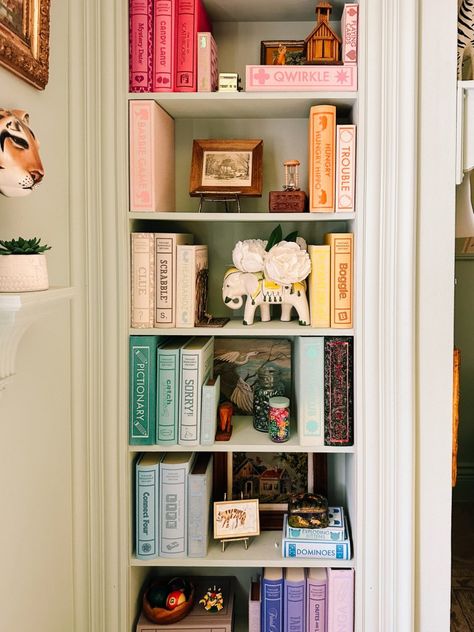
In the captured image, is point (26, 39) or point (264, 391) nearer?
point (26, 39)

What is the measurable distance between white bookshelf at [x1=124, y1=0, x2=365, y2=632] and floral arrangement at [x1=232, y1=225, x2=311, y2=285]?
7 centimetres

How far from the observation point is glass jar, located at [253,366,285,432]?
165 centimetres

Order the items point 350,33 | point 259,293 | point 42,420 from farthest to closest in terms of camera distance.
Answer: point 259,293
point 350,33
point 42,420

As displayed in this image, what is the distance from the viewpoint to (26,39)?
1.05 m

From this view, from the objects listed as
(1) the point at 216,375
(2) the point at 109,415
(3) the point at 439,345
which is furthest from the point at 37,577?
(3) the point at 439,345

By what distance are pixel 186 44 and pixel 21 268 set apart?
2.80 feet

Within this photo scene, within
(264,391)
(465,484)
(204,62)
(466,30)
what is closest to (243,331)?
(264,391)

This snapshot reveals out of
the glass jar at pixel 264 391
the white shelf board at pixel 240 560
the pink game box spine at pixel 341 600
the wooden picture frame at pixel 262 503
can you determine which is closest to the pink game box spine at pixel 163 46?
the glass jar at pixel 264 391

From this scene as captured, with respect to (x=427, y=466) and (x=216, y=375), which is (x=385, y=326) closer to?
(x=427, y=466)

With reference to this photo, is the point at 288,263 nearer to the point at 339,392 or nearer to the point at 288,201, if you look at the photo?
the point at 288,201

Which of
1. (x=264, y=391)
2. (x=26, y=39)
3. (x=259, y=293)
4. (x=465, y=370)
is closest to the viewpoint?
(x=26, y=39)

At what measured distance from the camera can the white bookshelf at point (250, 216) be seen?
4.84 ft

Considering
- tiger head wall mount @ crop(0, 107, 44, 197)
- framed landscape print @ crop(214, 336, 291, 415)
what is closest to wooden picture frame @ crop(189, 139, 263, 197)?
framed landscape print @ crop(214, 336, 291, 415)

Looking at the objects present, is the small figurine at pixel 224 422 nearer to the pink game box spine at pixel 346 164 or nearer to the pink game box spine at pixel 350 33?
the pink game box spine at pixel 346 164
